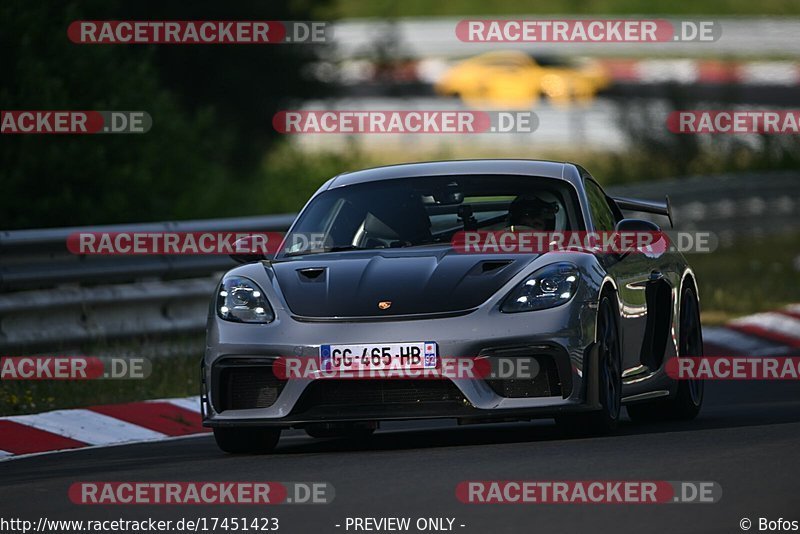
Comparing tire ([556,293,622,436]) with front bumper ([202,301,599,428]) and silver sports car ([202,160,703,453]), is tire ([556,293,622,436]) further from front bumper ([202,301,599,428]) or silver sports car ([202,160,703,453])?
front bumper ([202,301,599,428])

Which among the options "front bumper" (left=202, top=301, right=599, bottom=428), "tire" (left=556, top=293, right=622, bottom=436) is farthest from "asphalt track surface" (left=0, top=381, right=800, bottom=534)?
"front bumper" (left=202, top=301, right=599, bottom=428)

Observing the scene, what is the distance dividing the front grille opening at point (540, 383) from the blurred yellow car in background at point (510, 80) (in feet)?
130

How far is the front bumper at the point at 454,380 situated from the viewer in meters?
8.62

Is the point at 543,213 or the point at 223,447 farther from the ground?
the point at 543,213

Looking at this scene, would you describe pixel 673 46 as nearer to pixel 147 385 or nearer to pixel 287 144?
A: pixel 287 144

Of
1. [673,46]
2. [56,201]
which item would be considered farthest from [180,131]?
[673,46]

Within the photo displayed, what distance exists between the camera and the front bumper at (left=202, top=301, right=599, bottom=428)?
339 inches

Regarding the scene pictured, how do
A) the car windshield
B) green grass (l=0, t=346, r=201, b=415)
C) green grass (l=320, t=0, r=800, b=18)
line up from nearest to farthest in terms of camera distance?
1. the car windshield
2. green grass (l=0, t=346, r=201, b=415)
3. green grass (l=320, t=0, r=800, b=18)

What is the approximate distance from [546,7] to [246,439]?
56043mm

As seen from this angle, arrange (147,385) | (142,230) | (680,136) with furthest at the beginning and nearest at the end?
1. (680,136)
2. (142,230)
3. (147,385)

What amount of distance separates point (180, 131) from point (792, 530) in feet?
51.9

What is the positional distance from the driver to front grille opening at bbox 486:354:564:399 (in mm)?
1311

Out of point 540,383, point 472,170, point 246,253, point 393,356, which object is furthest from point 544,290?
point 246,253

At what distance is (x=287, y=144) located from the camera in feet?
103
